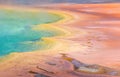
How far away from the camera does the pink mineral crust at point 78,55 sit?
383cm

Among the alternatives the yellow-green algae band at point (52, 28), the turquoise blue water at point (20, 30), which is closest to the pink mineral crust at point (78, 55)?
the yellow-green algae band at point (52, 28)

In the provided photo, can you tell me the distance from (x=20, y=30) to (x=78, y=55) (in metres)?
2.92

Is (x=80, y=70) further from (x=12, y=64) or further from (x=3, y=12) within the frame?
(x=3, y=12)

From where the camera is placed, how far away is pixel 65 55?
4500 mm

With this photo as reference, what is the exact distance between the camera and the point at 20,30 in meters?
7.14

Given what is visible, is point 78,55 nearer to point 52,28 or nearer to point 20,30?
point 52,28

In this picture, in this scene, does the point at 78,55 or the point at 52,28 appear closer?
the point at 78,55

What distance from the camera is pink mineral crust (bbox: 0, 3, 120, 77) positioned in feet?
12.6

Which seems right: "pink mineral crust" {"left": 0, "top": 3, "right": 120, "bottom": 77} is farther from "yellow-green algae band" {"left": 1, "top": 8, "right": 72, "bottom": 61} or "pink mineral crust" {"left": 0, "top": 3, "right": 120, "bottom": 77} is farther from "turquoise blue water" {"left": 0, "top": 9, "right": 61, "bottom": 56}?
"turquoise blue water" {"left": 0, "top": 9, "right": 61, "bottom": 56}

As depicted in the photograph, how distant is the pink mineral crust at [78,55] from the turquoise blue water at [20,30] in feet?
1.78

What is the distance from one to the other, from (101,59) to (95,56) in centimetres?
18

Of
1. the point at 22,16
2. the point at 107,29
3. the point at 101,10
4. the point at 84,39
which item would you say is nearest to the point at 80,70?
the point at 84,39


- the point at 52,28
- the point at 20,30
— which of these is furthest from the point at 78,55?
the point at 20,30

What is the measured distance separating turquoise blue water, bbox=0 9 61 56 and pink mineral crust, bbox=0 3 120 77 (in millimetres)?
542
